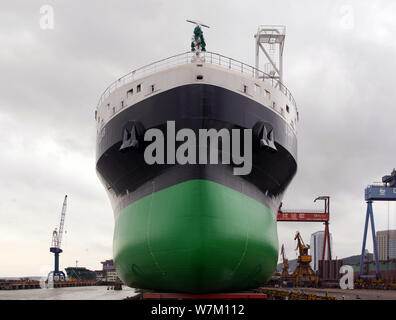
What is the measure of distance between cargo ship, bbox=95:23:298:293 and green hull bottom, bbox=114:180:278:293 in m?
0.03

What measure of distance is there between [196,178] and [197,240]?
192 centimetres

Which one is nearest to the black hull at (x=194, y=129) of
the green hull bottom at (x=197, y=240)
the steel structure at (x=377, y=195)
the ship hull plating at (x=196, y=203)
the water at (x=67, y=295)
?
the ship hull plating at (x=196, y=203)

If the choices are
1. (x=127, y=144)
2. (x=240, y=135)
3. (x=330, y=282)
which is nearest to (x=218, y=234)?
(x=240, y=135)

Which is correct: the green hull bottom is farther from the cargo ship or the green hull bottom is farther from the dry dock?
the dry dock

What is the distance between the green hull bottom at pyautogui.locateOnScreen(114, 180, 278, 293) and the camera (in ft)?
38.7

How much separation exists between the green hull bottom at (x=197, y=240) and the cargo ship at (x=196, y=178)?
0.03 m

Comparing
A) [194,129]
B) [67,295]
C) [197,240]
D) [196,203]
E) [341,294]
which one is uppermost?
[194,129]

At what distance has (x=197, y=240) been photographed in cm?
1175

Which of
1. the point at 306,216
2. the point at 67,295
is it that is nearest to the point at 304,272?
the point at 306,216

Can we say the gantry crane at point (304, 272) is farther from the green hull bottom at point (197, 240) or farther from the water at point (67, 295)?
the green hull bottom at point (197, 240)

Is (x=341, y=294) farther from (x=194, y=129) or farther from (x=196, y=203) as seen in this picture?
(x=194, y=129)

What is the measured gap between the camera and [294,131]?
59.7 ft

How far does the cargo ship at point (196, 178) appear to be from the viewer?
39.7 ft

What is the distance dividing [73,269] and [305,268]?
81596 mm
